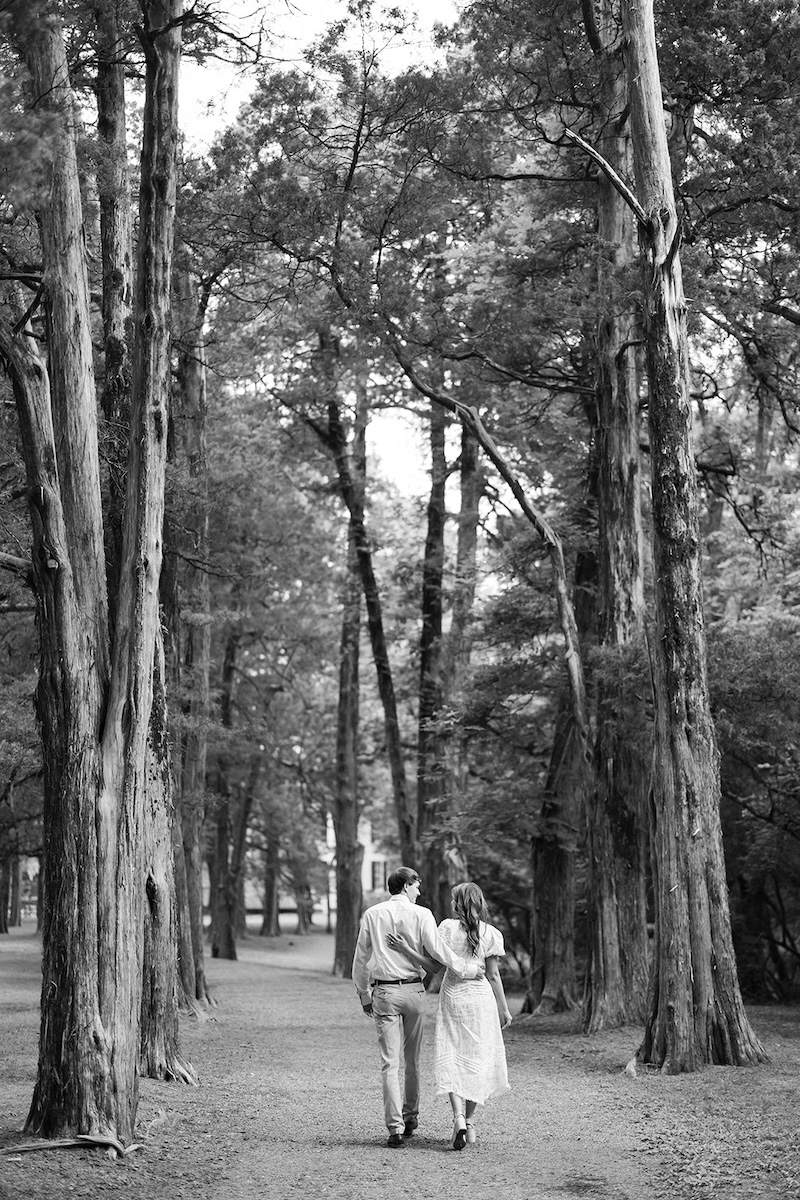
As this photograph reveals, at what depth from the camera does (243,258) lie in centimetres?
1716

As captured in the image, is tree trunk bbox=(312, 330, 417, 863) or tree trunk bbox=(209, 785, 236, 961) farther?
tree trunk bbox=(209, 785, 236, 961)

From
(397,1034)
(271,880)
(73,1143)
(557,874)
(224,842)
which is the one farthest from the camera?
(271,880)

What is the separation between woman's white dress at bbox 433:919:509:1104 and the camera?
862 centimetres

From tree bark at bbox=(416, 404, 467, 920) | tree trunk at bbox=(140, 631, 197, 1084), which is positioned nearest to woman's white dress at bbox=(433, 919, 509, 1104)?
tree trunk at bbox=(140, 631, 197, 1084)

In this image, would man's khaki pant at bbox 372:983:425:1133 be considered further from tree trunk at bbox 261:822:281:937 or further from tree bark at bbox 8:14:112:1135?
tree trunk at bbox 261:822:281:937

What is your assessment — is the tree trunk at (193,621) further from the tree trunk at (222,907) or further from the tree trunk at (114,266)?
the tree trunk at (222,907)

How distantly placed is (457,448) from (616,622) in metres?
11.7

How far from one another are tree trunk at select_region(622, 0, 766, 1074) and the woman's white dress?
149 inches

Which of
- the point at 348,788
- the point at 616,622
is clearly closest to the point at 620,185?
the point at 616,622

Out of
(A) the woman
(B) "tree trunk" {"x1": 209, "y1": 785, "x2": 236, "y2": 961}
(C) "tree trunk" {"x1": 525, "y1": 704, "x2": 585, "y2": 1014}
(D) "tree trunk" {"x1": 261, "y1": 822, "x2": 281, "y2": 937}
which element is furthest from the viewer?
(D) "tree trunk" {"x1": 261, "y1": 822, "x2": 281, "y2": 937}

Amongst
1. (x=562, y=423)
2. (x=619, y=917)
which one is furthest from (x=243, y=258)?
(x=619, y=917)

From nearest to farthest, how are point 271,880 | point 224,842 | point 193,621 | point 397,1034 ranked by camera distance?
point 397,1034
point 193,621
point 224,842
point 271,880

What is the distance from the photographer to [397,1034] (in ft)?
29.5

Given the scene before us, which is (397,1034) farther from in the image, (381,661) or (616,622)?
(381,661)
